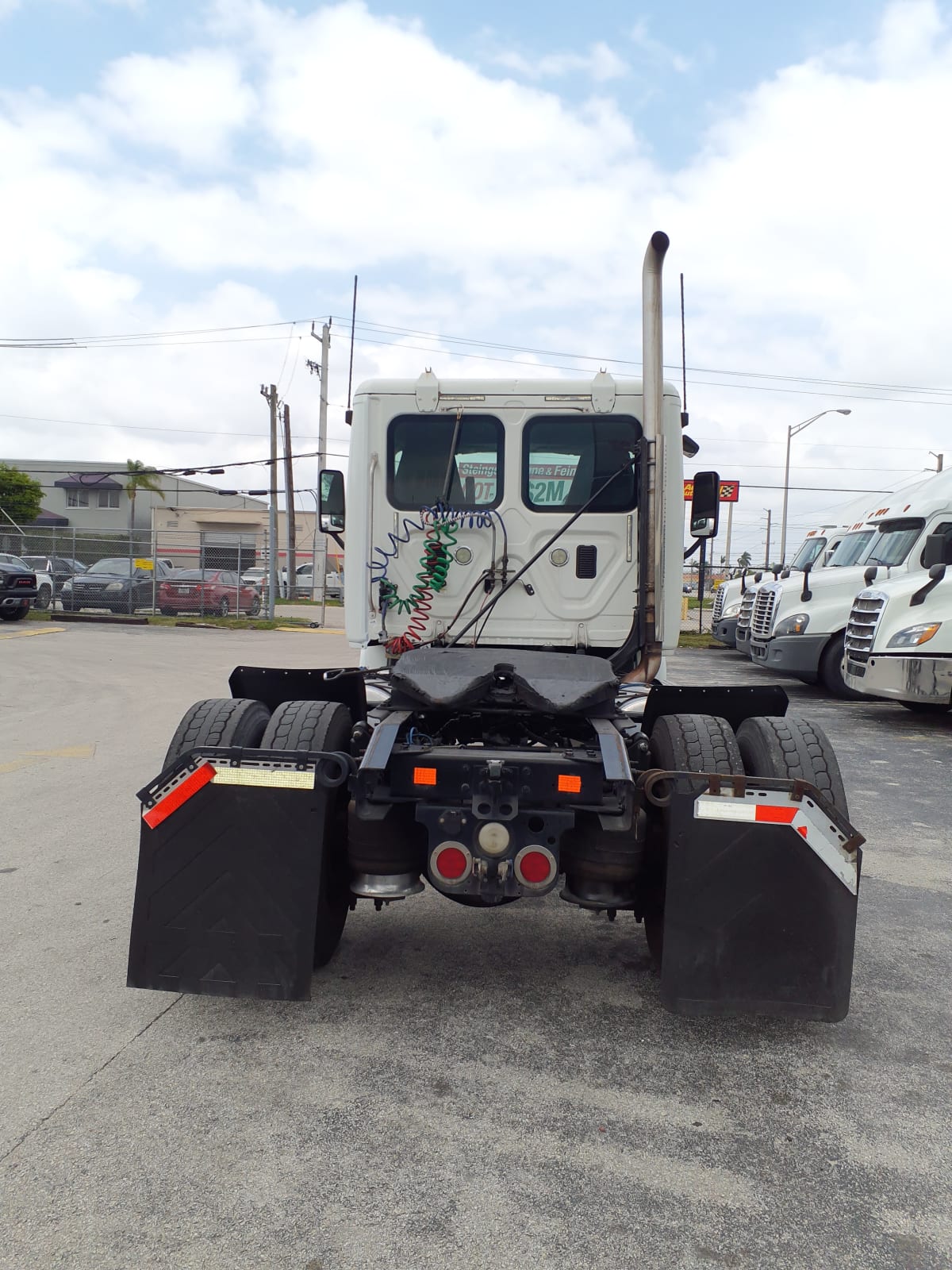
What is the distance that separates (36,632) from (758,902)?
20210 mm

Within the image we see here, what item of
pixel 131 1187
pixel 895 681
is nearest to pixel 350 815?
pixel 131 1187

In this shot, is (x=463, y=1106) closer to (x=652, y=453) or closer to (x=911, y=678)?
(x=652, y=453)

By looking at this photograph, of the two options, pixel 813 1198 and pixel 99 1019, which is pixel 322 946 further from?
pixel 813 1198

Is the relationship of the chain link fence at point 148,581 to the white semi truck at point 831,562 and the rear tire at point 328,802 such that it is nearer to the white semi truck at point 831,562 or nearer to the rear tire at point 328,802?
the white semi truck at point 831,562

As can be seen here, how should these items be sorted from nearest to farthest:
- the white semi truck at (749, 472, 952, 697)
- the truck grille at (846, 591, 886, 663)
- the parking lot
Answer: the parking lot, the truck grille at (846, 591, 886, 663), the white semi truck at (749, 472, 952, 697)

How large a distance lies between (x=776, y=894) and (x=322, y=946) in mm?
1773

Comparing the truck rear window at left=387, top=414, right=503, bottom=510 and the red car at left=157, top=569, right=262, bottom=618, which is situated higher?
the truck rear window at left=387, top=414, right=503, bottom=510

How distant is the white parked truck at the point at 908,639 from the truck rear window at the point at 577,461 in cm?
688

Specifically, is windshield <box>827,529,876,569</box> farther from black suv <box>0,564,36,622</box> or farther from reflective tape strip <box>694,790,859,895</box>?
black suv <box>0,564,36,622</box>

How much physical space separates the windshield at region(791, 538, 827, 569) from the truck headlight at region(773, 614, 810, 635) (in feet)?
8.74

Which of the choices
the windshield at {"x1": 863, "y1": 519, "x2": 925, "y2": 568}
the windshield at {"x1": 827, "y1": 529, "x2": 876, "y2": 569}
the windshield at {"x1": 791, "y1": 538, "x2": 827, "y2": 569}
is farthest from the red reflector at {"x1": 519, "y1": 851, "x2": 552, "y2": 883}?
the windshield at {"x1": 791, "y1": 538, "x2": 827, "y2": 569}

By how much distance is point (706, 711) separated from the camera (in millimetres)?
4809

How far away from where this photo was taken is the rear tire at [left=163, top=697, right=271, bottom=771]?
3.98 meters

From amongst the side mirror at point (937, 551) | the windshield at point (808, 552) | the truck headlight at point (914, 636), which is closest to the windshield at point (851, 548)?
the windshield at point (808, 552)
